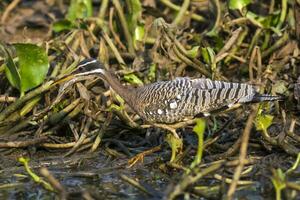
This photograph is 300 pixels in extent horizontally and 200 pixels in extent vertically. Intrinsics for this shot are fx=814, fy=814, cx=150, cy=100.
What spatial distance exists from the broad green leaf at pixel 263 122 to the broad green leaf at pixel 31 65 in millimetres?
2755

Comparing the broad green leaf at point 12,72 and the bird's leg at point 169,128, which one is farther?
the broad green leaf at point 12,72

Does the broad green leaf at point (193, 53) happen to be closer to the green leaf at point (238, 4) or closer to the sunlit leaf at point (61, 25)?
the green leaf at point (238, 4)

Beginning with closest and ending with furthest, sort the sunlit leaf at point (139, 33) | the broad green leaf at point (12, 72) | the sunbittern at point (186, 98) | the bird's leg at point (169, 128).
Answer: the bird's leg at point (169, 128) < the sunbittern at point (186, 98) < the broad green leaf at point (12, 72) < the sunlit leaf at point (139, 33)

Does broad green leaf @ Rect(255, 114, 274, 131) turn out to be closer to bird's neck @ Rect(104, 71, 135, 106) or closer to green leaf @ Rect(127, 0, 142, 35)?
bird's neck @ Rect(104, 71, 135, 106)

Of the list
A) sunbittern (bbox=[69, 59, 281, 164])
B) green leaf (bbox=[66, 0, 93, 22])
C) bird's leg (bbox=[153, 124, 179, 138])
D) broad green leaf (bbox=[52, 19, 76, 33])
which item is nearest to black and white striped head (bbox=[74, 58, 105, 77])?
sunbittern (bbox=[69, 59, 281, 164])

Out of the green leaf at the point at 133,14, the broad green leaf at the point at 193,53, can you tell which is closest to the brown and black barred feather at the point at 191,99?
the broad green leaf at the point at 193,53

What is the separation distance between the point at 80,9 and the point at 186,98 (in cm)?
380

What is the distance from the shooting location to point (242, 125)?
31.9ft

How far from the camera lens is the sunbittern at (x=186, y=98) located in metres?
9.09

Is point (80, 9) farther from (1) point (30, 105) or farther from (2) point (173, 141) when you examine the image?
(2) point (173, 141)

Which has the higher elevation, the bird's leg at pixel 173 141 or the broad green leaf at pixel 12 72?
the broad green leaf at pixel 12 72

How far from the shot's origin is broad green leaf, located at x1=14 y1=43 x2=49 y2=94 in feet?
32.2

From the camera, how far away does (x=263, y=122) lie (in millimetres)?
8609

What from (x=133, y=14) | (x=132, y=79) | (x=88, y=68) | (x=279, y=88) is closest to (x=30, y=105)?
(x=88, y=68)
